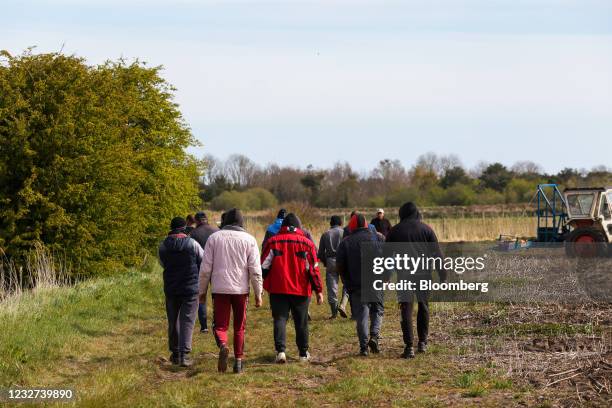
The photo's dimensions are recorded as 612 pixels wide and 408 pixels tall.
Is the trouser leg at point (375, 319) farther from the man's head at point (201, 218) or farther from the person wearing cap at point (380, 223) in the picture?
the person wearing cap at point (380, 223)

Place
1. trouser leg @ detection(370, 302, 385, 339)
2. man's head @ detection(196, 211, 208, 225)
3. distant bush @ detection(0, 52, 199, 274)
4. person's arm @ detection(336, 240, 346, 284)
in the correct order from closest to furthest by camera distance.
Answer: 1. trouser leg @ detection(370, 302, 385, 339)
2. person's arm @ detection(336, 240, 346, 284)
3. man's head @ detection(196, 211, 208, 225)
4. distant bush @ detection(0, 52, 199, 274)

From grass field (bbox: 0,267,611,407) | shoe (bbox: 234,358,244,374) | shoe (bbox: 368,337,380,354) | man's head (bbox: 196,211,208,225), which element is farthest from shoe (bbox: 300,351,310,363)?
man's head (bbox: 196,211,208,225)

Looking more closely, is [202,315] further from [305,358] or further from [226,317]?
[226,317]

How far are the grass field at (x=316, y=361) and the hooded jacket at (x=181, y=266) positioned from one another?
39.8 inches

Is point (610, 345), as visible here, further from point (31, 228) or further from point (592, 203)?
point (592, 203)

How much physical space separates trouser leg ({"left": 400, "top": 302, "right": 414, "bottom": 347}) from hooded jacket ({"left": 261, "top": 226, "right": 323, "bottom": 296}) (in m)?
1.25

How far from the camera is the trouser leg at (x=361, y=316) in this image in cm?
1191

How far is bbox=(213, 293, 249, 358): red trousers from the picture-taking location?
10852mm

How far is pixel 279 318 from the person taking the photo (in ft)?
37.7

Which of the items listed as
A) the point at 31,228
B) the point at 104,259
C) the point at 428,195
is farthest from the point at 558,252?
the point at 428,195

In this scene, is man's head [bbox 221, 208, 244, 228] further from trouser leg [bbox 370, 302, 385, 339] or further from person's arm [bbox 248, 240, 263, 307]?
trouser leg [bbox 370, 302, 385, 339]

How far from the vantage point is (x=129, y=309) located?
1667cm

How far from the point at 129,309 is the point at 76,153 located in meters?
4.54

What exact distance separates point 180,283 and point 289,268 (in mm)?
1515
